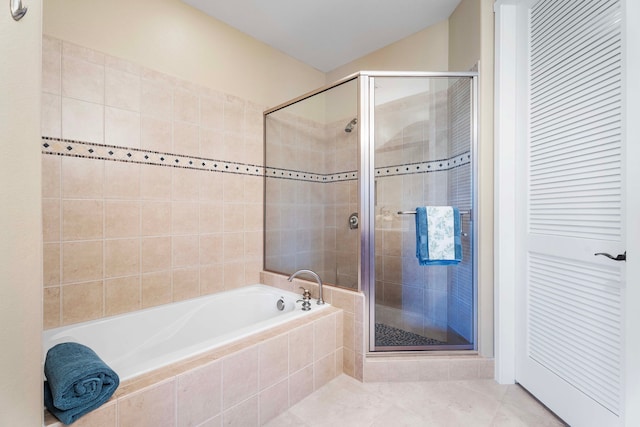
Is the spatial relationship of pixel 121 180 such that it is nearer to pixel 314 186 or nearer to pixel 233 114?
pixel 233 114

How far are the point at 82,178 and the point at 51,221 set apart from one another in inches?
11.0

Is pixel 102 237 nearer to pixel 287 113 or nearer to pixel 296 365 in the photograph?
pixel 296 365

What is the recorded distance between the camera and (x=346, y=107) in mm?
2146

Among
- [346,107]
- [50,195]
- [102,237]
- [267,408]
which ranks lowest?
[267,408]

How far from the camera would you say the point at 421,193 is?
6.59 ft

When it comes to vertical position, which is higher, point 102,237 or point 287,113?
point 287,113

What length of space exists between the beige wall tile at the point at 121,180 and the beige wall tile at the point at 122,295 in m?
0.52

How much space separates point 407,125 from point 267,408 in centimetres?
186

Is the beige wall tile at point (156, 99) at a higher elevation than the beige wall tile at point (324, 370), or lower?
higher

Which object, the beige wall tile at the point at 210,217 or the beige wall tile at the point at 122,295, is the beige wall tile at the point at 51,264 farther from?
the beige wall tile at the point at 210,217

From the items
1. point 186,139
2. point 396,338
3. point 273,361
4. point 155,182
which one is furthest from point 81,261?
point 396,338

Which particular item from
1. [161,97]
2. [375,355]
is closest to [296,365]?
[375,355]

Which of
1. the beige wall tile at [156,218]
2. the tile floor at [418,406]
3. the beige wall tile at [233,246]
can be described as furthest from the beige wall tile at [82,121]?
the tile floor at [418,406]

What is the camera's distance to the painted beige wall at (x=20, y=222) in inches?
31.3
